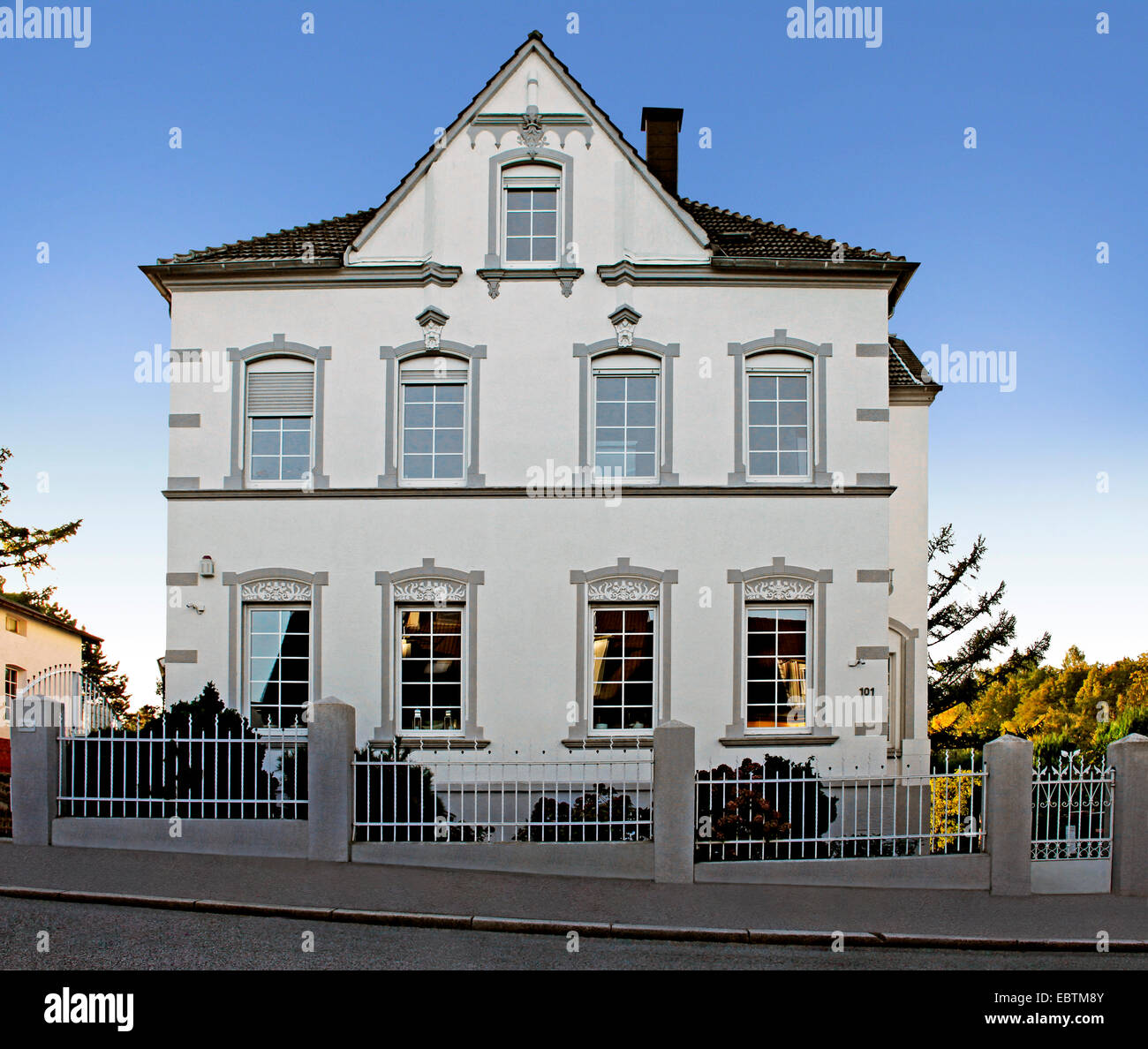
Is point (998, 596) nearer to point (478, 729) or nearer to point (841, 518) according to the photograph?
point (841, 518)

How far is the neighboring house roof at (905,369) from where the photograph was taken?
62.3 feet

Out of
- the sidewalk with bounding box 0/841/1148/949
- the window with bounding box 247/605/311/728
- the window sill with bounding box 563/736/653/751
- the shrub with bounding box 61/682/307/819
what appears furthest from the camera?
the window with bounding box 247/605/311/728

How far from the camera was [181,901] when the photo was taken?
33.2 feet

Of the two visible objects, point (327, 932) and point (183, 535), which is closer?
point (327, 932)

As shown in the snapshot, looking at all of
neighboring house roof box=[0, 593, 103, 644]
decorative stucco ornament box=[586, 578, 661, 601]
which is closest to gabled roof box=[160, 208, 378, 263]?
decorative stucco ornament box=[586, 578, 661, 601]

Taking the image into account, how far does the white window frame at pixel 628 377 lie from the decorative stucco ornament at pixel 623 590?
4.96 ft

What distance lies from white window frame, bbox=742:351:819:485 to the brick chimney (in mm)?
4345

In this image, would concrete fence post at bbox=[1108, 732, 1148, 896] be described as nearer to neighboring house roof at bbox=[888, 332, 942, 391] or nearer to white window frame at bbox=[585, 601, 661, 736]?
white window frame at bbox=[585, 601, 661, 736]

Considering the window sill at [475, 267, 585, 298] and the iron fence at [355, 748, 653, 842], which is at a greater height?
the window sill at [475, 267, 585, 298]

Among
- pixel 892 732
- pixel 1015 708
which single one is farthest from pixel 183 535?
pixel 1015 708

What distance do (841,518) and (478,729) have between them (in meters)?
6.20

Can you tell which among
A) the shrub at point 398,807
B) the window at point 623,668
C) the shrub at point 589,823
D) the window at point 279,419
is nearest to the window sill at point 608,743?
the window at point 623,668

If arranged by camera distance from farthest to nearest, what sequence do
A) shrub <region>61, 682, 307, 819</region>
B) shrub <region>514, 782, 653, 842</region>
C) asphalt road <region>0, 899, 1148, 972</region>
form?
shrub <region>61, 682, 307, 819</region> < shrub <region>514, 782, 653, 842</region> < asphalt road <region>0, 899, 1148, 972</region>

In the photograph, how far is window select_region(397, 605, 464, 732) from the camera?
54.2 ft
